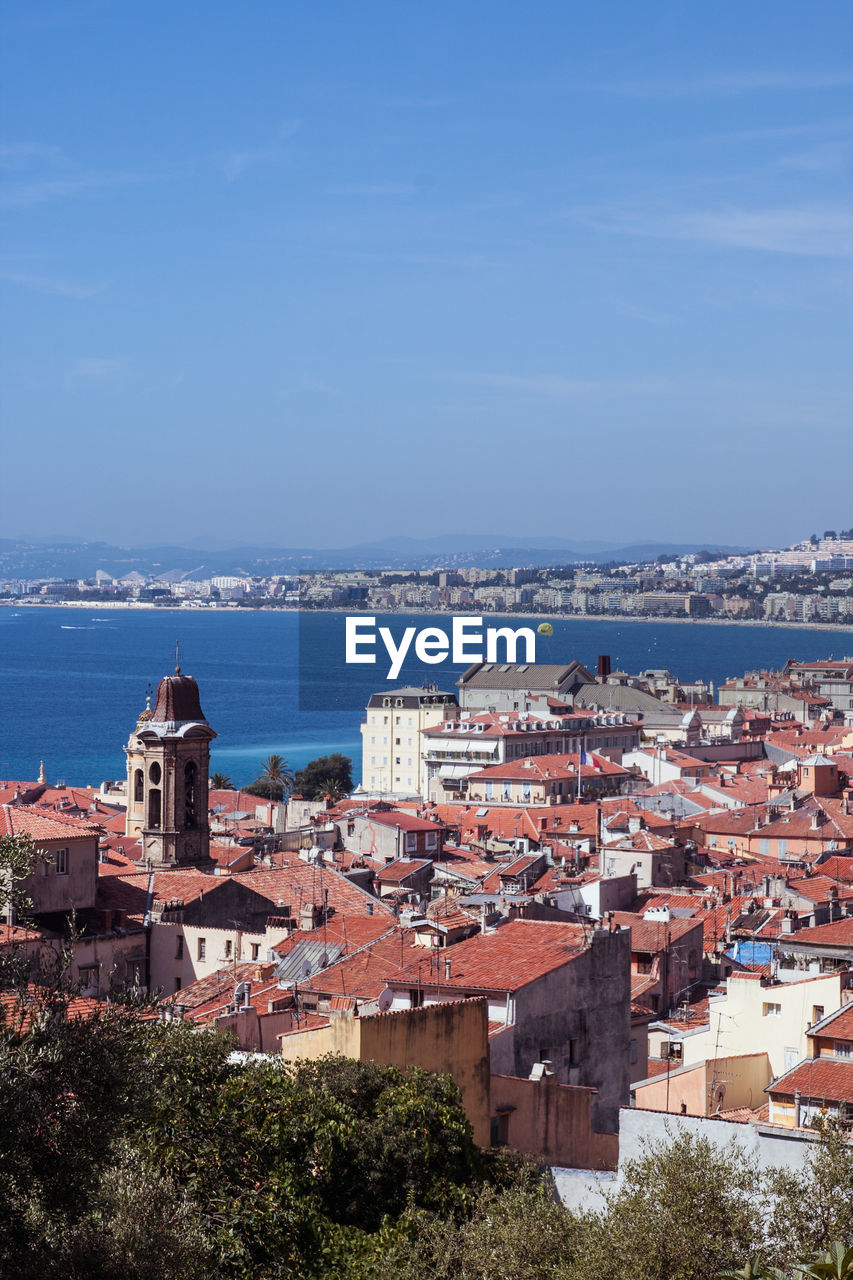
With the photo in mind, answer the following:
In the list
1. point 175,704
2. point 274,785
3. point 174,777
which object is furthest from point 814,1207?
point 274,785

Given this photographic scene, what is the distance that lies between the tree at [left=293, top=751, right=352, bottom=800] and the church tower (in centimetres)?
4289

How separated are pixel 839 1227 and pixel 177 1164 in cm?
397

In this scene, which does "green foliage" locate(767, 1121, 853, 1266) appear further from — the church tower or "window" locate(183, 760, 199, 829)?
"window" locate(183, 760, 199, 829)

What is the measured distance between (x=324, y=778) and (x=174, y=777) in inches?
1959

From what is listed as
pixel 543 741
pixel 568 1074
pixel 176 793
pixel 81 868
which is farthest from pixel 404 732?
pixel 568 1074

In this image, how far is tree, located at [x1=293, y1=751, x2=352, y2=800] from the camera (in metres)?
76.1

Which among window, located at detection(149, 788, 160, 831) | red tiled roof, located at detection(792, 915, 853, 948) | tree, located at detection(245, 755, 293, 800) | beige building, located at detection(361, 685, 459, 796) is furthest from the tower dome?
beige building, located at detection(361, 685, 459, 796)

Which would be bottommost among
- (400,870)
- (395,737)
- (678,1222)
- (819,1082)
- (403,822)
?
(395,737)

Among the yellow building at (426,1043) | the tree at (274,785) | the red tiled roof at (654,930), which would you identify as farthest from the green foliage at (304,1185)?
the tree at (274,785)

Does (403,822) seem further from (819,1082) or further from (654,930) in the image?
(819,1082)

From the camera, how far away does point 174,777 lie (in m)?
29.8

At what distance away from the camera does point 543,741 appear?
77125mm

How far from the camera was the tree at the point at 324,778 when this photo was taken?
7610 centimetres

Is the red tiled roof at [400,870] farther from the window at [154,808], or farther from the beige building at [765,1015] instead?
the beige building at [765,1015]
